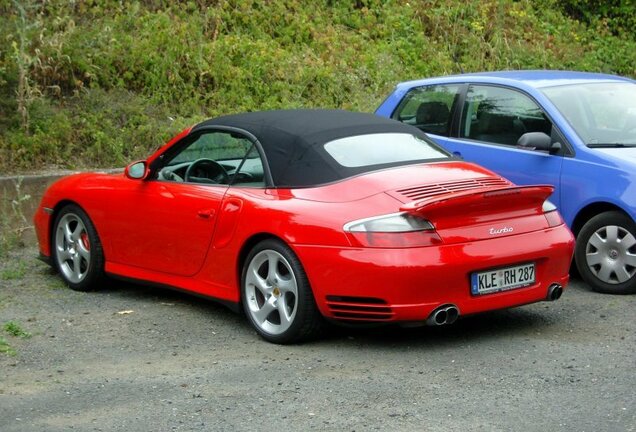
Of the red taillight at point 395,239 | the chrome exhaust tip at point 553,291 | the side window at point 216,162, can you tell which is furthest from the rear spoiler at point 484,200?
the side window at point 216,162

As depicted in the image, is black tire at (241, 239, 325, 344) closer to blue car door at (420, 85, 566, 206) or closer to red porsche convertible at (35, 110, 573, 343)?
red porsche convertible at (35, 110, 573, 343)

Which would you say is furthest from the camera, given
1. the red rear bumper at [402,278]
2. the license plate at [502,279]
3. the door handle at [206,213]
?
the door handle at [206,213]

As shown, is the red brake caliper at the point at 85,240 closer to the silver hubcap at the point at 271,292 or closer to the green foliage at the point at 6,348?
the green foliage at the point at 6,348

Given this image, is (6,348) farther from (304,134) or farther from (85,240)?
(304,134)

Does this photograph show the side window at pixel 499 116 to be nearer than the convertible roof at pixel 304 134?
No

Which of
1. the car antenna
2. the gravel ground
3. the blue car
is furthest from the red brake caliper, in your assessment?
the car antenna

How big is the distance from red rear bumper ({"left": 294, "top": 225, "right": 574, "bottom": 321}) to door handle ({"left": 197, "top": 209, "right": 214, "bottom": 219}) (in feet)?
3.15

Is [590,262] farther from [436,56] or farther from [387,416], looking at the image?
[436,56]

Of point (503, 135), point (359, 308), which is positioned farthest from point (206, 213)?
point (503, 135)

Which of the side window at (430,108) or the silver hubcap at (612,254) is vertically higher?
the side window at (430,108)

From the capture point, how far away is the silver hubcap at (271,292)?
23.5ft

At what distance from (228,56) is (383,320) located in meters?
8.95

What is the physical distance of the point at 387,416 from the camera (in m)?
5.64

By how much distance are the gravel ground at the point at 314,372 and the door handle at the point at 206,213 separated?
746 millimetres
